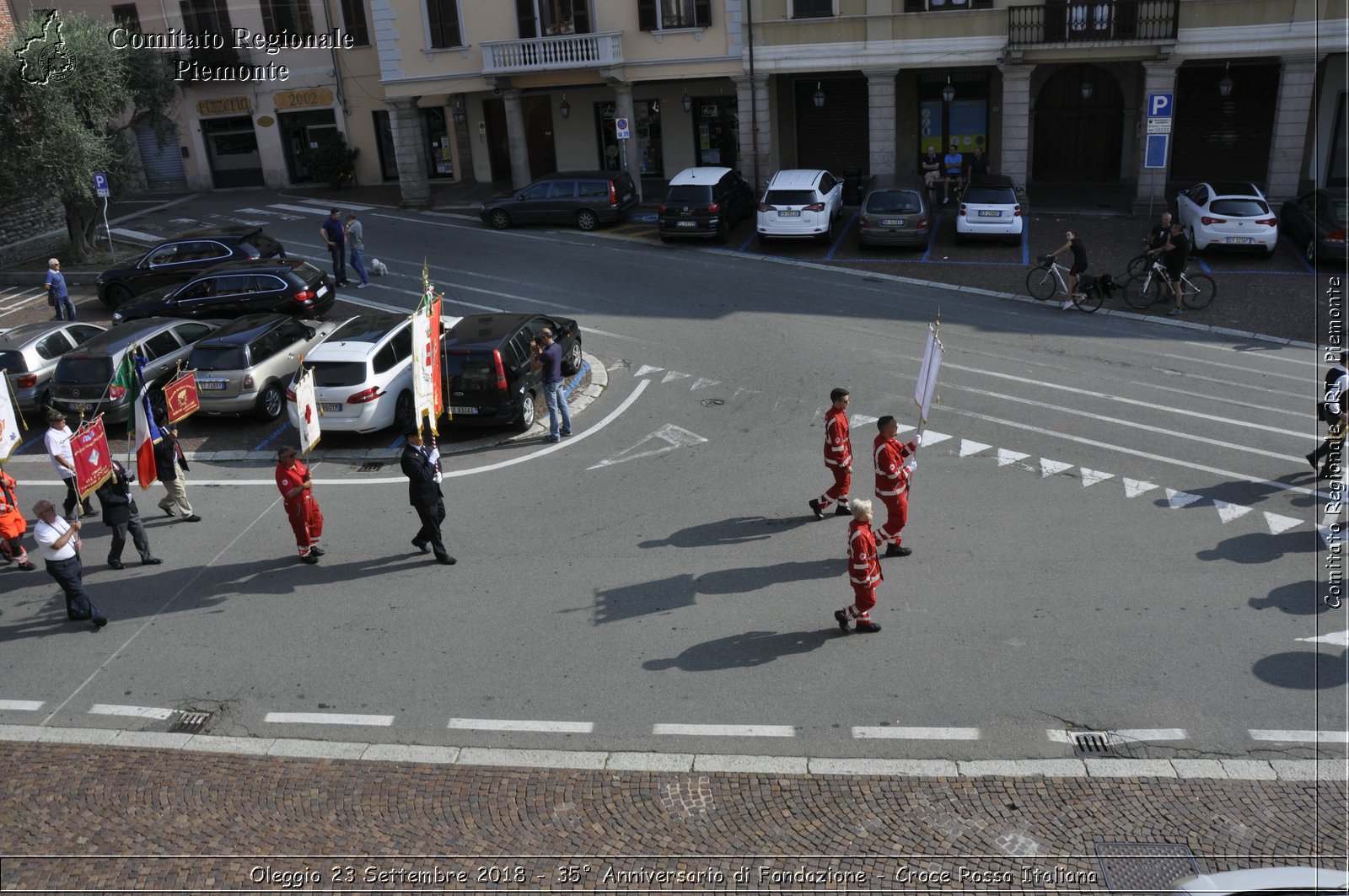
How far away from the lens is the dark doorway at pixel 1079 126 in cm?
3177

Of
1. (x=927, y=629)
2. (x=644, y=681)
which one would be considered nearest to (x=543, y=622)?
(x=644, y=681)

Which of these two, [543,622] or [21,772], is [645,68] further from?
[21,772]

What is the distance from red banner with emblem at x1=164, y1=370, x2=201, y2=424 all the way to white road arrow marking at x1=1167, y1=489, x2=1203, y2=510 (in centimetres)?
1320

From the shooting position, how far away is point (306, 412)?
13.2 metres

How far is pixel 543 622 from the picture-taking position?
1127 centimetres

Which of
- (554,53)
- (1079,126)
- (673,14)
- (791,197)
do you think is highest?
(673,14)

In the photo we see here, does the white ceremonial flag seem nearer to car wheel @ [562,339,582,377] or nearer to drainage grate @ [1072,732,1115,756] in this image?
drainage grate @ [1072,732,1115,756]

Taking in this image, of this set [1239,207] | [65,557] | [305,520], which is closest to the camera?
[65,557]

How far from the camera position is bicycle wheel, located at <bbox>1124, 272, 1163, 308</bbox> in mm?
21375

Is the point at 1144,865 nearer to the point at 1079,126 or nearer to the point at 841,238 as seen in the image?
the point at 841,238

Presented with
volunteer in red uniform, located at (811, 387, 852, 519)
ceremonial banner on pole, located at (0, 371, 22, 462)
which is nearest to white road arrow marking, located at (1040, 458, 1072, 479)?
volunteer in red uniform, located at (811, 387, 852, 519)

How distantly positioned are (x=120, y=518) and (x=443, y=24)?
24.7 metres

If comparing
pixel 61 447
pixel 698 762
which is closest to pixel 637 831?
pixel 698 762

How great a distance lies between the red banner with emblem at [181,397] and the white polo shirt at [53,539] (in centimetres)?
382
